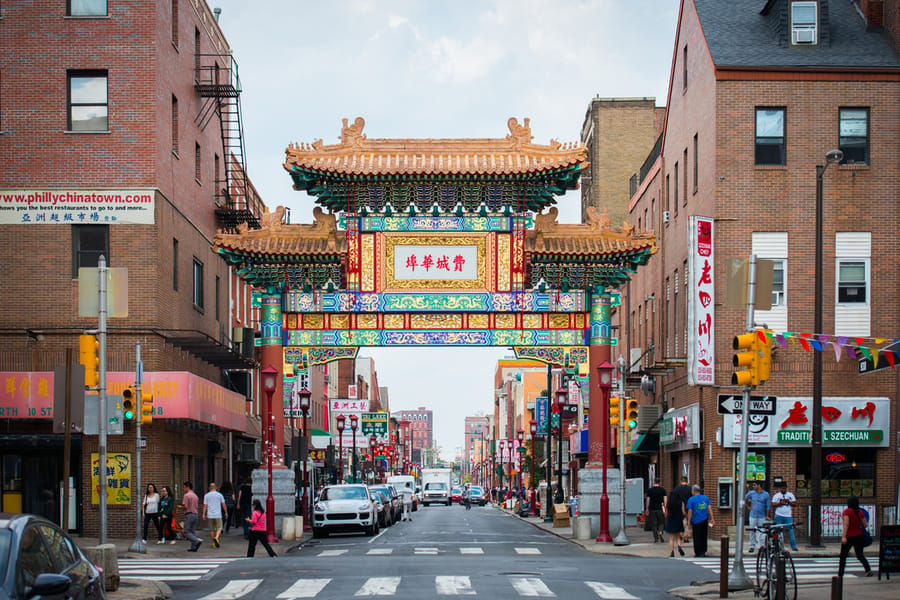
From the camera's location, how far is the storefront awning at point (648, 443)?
45.4 metres

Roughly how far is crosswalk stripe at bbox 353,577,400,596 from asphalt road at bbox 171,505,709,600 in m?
0.02

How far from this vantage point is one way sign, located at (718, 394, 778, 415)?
Result: 20.3 m

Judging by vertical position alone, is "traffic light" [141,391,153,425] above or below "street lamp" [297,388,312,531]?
above

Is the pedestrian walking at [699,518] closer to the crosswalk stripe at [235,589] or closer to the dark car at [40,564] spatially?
the crosswalk stripe at [235,589]

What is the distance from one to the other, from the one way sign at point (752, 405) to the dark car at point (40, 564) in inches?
450

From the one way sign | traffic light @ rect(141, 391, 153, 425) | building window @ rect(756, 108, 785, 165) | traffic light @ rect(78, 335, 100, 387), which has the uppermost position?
building window @ rect(756, 108, 785, 165)

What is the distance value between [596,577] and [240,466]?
106 feet

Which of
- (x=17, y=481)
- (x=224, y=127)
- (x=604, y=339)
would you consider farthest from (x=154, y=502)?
(x=224, y=127)

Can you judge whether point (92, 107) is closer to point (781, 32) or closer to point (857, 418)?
point (781, 32)

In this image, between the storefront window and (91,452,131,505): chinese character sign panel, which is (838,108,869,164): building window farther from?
(91,452,131,505): chinese character sign panel

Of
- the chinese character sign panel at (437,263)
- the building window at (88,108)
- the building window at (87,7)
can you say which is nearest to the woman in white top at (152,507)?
the chinese character sign panel at (437,263)

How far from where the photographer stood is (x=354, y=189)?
121 ft

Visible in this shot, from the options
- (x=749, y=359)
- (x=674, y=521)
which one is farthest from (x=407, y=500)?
(x=749, y=359)

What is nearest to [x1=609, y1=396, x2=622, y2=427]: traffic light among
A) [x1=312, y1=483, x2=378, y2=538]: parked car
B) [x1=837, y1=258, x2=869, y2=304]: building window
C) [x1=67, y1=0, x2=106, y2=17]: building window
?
[x1=837, y1=258, x2=869, y2=304]: building window
